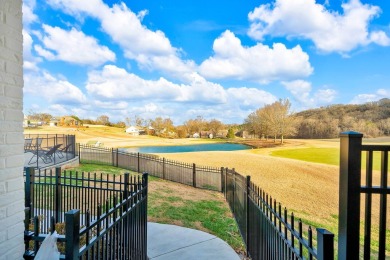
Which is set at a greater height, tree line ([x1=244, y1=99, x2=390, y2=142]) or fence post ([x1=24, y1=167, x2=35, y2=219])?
tree line ([x1=244, y1=99, x2=390, y2=142])

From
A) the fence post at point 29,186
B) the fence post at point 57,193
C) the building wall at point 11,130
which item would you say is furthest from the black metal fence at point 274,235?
the fence post at point 29,186

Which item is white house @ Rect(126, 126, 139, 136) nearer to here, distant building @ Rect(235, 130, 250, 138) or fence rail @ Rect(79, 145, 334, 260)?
distant building @ Rect(235, 130, 250, 138)

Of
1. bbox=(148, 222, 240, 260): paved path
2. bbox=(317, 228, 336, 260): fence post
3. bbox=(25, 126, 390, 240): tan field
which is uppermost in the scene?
bbox=(317, 228, 336, 260): fence post

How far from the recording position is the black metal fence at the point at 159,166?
1167 cm

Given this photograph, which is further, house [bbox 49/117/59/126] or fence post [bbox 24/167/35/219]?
house [bbox 49/117/59/126]

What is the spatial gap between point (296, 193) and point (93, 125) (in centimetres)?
4730

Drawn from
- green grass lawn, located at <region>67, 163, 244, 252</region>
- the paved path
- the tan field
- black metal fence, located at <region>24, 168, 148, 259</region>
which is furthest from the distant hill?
black metal fence, located at <region>24, 168, 148, 259</region>

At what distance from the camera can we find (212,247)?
480 centimetres

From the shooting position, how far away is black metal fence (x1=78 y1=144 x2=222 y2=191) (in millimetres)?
11672

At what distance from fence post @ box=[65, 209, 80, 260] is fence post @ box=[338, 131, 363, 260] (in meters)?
1.88

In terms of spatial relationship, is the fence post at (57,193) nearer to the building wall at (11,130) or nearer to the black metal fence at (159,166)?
the building wall at (11,130)

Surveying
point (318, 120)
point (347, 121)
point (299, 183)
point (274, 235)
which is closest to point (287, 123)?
point (318, 120)

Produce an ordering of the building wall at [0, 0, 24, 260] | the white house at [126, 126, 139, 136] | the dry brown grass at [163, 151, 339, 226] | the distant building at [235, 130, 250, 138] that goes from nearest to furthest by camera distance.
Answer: the building wall at [0, 0, 24, 260], the dry brown grass at [163, 151, 339, 226], the distant building at [235, 130, 250, 138], the white house at [126, 126, 139, 136]

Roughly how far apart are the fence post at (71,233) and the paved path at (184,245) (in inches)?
114
